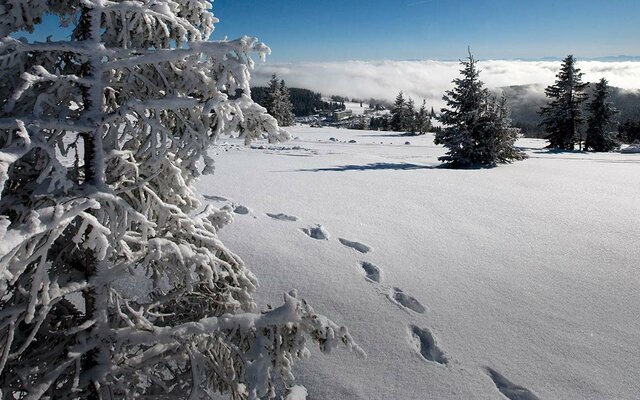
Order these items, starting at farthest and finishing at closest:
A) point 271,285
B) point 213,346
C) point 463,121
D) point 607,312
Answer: point 463,121 → point 271,285 → point 607,312 → point 213,346

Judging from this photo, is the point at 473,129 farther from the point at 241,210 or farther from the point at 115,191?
the point at 115,191

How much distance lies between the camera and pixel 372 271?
559 cm

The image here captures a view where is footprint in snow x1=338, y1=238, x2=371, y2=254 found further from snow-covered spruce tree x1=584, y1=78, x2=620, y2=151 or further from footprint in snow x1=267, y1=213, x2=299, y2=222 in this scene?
snow-covered spruce tree x1=584, y1=78, x2=620, y2=151

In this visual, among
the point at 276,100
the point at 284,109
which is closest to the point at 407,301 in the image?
the point at 276,100

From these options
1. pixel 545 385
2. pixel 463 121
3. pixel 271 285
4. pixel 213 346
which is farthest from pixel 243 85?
pixel 463 121

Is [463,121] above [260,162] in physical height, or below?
above

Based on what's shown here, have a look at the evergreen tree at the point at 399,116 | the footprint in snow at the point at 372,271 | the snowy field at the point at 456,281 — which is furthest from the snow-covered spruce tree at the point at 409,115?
the footprint in snow at the point at 372,271

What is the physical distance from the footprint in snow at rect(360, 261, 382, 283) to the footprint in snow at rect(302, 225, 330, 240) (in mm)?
1046

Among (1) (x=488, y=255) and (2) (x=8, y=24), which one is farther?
(1) (x=488, y=255)

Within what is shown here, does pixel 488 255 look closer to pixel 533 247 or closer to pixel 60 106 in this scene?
pixel 533 247

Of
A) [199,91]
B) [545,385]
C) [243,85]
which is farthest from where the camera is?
[545,385]

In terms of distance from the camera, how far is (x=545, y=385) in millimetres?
3688

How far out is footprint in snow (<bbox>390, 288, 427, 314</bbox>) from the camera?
15.6 ft

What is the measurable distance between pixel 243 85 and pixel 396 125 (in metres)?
63.3
